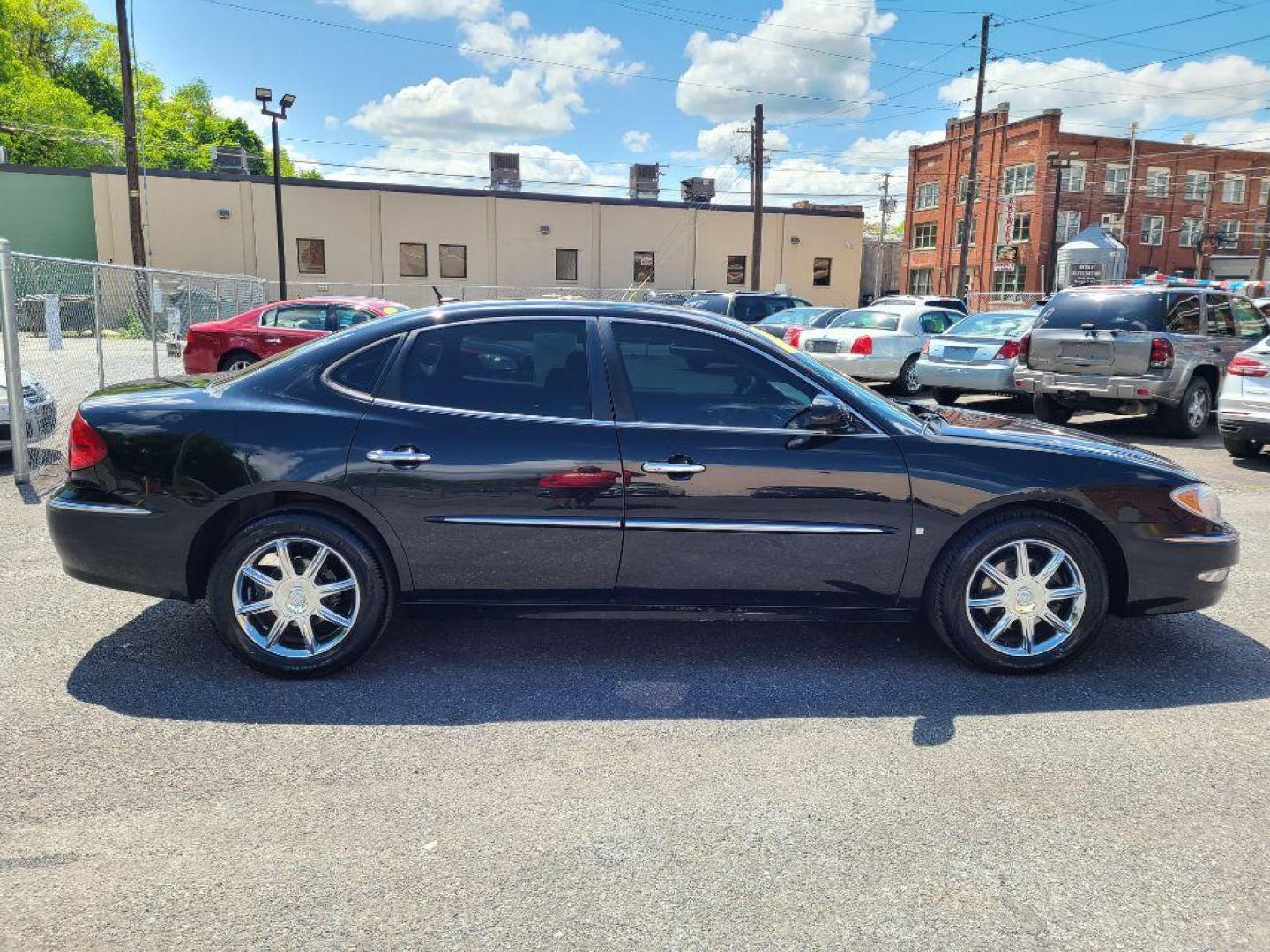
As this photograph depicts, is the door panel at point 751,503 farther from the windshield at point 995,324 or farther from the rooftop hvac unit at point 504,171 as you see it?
the rooftop hvac unit at point 504,171

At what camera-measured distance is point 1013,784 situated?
3180 mm

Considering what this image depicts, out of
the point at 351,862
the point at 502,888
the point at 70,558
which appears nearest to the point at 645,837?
the point at 502,888

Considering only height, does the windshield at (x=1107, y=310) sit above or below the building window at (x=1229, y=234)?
below

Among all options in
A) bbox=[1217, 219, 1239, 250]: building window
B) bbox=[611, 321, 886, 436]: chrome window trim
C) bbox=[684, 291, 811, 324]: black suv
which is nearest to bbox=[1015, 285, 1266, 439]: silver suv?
bbox=[611, 321, 886, 436]: chrome window trim

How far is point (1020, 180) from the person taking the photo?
54.0m

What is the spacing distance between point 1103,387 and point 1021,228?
155 feet

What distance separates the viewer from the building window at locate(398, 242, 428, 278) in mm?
37406

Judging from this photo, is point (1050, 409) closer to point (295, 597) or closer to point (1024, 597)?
point (1024, 597)

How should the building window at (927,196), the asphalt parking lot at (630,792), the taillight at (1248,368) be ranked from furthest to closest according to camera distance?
the building window at (927,196), the taillight at (1248,368), the asphalt parking lot at (630,792)

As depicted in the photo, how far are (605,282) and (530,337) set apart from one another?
36649 mm

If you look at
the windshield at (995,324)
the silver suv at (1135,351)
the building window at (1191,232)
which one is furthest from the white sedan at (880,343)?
the building window at (1191,232)

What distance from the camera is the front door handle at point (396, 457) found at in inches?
151

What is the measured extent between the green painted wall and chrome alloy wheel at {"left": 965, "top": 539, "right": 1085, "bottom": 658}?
124 ft

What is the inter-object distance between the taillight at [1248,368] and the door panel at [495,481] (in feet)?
26.1
